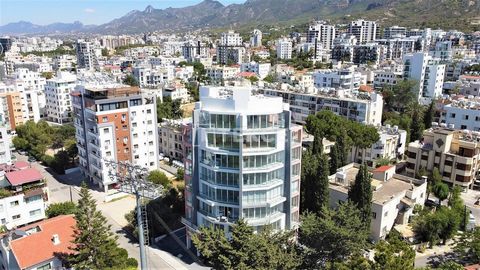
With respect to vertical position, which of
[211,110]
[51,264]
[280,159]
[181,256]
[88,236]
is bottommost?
[181,256]

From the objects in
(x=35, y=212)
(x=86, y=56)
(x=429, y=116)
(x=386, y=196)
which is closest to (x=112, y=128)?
(x=35, y=212)

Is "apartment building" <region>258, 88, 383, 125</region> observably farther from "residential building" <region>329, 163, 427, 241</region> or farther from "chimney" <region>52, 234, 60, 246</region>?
"chimney" <region>52, 234, 60, 246</region>

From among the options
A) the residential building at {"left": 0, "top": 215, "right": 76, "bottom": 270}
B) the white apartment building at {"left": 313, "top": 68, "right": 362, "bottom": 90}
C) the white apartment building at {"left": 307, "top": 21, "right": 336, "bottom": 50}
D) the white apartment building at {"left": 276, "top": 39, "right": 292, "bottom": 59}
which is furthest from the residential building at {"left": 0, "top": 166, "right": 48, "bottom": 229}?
the white apartment building at {"left": 307, "top": 21, "right": 336, "bottom": 50}

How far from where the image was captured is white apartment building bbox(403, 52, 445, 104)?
72.5 meters

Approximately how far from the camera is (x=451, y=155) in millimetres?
37031

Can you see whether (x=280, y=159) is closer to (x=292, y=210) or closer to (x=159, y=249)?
(x=292, y=210)

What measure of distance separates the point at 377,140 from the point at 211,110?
84.5 ft

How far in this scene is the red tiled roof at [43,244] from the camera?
2206 centimetres

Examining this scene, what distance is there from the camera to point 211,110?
969 inches

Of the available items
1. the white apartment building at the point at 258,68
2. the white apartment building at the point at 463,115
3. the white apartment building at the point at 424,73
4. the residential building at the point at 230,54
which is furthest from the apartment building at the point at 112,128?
the residential building at the point at 230,54

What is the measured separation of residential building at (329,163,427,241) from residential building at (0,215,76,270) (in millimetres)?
20114

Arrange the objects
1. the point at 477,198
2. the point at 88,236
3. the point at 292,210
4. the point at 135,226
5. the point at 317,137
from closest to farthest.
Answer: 1. the point at 88,236
2. the point at 292,210
3. the point at 135,226
4. the point at 477,198
5. the point at 317,137

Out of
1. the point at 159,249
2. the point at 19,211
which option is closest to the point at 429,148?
the point at 159,249

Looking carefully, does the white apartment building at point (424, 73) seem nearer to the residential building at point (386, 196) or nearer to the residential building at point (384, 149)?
the residential building at point (384, 149)
